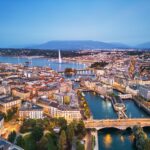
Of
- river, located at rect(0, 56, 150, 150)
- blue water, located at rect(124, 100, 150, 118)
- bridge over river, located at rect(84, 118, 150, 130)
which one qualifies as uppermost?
bridge over river, located at rect(84, 118, 150, 130)

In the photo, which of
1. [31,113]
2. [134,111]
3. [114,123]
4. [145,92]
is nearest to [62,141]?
[114,123]

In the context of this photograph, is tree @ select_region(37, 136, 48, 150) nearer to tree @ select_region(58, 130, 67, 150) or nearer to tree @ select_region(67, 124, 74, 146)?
tree @ select_region(58, 130, 67, 150)

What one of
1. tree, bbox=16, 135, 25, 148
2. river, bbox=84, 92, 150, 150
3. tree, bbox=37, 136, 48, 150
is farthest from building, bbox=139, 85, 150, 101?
tree, bbox=16, 135, 25, 148

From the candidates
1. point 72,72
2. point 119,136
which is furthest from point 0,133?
point 72,72

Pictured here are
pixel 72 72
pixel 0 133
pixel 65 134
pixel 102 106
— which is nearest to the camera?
pixel 65 134

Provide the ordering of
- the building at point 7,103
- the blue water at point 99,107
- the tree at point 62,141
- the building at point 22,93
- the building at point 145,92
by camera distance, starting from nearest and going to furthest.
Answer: the tree at point 62,141 < the building at point 7,103 < the blue water at point 99,107 < the building at point 22,93 < the building at point 145,92

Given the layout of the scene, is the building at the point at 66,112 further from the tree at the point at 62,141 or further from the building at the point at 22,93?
the building at the point at 22,93

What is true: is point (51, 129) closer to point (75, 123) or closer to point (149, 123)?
point (75, 123)

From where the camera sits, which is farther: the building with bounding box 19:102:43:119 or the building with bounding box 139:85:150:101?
the building with bounding box 139:85:150:101

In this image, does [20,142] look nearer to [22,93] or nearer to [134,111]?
[134,111]

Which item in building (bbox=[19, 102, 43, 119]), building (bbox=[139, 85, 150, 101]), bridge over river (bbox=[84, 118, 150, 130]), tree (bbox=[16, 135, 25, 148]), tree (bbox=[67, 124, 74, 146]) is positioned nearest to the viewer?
tree (bbox=[16, 135, 25, 148])

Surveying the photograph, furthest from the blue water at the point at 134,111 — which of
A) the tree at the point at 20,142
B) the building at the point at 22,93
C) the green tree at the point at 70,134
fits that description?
the tree at the point at 20,142
